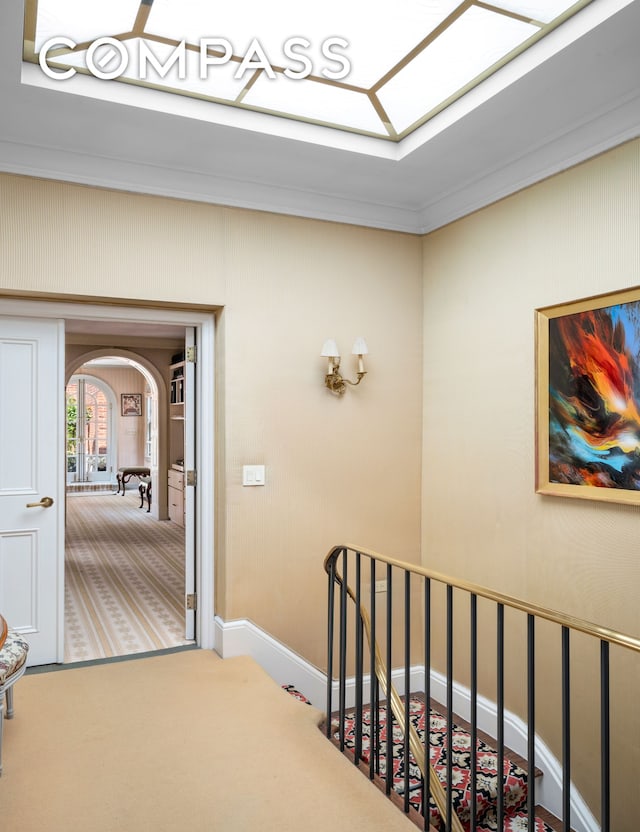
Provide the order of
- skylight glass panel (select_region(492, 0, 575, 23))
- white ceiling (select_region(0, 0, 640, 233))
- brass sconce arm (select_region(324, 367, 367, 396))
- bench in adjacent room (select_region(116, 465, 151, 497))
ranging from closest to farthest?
skylight glass panel (select_region(492, 0, 575, 23))
white ceiling (select_region(0, 0, 640, 233))
brass sconce arm (select_region(324, 367, 367, 396))
bench in adjacent room (select_region(116, 465, 151, 497))

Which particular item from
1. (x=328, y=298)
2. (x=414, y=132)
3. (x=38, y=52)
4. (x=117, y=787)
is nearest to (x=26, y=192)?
(x=38, y=52)

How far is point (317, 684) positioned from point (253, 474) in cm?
133

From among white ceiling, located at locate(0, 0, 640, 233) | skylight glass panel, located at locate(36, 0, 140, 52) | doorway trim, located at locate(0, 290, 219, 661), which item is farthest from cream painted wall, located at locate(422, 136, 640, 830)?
skylight glass panel, located at locate(36, 0, 140, 52)

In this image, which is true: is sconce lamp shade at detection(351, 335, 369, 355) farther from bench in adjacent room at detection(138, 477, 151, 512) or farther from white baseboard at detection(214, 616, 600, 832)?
bench in adjacent room at detection(138, 477, 151, 512)

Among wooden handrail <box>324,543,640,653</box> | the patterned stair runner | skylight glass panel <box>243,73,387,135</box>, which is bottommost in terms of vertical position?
the patterned stair runner

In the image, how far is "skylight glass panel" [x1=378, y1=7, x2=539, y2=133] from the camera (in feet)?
8.49

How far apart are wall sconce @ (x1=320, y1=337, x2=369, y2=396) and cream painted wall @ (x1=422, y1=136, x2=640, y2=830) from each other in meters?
0.53

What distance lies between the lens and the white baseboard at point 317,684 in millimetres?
3387

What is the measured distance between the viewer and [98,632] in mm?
4375

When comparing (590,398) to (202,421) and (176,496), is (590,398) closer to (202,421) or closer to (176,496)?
(202,421)

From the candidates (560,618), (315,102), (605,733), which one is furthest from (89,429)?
(605,733)

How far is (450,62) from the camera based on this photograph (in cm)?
287

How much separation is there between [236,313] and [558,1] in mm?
2184

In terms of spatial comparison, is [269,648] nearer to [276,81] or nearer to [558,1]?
[276,81]
